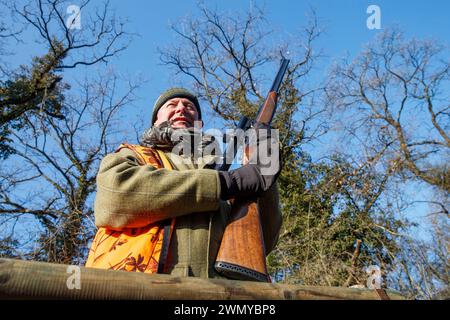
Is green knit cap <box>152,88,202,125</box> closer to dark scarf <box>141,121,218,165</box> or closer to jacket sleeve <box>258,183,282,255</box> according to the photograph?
dark scarf <box>141,121,218,165</box>

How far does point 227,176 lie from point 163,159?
1.79 ft

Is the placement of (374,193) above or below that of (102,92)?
below

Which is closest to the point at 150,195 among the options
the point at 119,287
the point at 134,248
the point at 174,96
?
the point at 134,248

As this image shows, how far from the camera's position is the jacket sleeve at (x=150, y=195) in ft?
7.80

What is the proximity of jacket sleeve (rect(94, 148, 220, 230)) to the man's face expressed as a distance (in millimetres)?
876

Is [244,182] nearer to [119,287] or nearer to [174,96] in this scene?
[119,287]

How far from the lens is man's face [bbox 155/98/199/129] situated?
338 centimetres

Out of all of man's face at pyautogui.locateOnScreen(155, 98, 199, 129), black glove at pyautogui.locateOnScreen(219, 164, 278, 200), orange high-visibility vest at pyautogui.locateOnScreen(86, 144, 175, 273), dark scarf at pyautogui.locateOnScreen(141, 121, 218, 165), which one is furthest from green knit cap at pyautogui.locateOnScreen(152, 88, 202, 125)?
orange high-visibility vest at pyautogui.locateOnScreen(86, 144, 175, 273)

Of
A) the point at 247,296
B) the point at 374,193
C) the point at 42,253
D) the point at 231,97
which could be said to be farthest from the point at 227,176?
the point at 231,97
